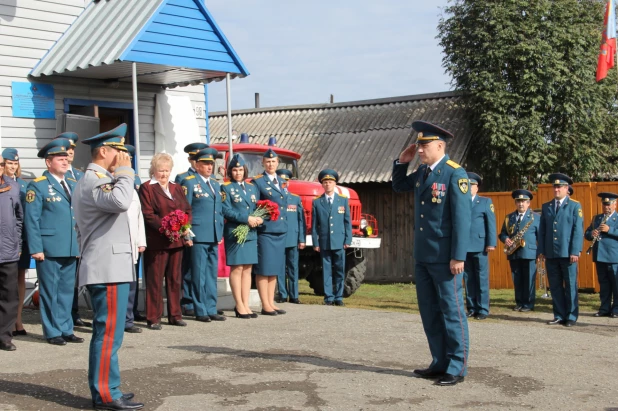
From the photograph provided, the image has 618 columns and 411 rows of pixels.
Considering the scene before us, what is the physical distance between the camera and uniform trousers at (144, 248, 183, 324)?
30.8 ft

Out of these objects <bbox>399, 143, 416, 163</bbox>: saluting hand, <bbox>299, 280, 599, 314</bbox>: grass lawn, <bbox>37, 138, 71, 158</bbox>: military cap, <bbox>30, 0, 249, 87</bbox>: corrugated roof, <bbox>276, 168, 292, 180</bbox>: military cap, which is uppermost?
<bbox>30, 0, 249, 87</bbox>: corrugated roof

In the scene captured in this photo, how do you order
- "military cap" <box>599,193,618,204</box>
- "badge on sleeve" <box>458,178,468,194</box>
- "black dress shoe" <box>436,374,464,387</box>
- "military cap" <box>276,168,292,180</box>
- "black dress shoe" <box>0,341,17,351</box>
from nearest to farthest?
"black dress shoe" <box>436,374,464,387</box> → "badge on sleeve" <box>458,178,468,194</box> → "black dress shoe" <box>0,341,17,351</box> → "military cap" <box>599,193,618,204</box> → "military cap" <box>276,168,292,180</box>

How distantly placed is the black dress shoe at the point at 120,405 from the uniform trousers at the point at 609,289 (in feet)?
28.8

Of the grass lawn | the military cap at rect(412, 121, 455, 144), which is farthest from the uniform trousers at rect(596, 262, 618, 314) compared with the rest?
the military cap at rect(412, 121, 455, 144)

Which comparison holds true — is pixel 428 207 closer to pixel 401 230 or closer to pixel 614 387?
pixel 614 387

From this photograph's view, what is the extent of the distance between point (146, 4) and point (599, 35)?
44.0 ft

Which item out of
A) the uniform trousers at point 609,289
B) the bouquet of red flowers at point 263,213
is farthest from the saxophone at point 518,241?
the bouquet of red flowers at point 263,213

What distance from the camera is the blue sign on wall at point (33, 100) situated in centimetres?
1178

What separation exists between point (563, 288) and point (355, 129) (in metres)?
14.1

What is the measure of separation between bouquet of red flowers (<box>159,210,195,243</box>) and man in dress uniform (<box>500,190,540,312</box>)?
6.02m

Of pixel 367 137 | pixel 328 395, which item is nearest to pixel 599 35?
pixel 367 137

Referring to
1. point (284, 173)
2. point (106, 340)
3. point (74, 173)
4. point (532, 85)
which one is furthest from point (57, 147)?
point (532, 85)

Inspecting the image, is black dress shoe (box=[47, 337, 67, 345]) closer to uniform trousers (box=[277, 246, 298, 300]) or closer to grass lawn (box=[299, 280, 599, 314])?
uniform trousers (box=[277, 246, 298, 300])

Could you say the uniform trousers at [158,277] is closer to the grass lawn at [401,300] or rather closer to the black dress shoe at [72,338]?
the black dress shoe at [72,338]
